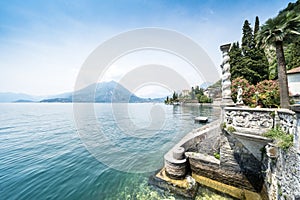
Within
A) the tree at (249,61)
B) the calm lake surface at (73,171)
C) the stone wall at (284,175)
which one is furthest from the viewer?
the tree at (249,61)

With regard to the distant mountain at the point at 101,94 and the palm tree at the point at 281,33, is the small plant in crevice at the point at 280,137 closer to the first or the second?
the palm tree at the point at 281,33

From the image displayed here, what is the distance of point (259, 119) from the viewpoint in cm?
410

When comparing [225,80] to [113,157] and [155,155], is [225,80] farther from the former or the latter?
[113,157]

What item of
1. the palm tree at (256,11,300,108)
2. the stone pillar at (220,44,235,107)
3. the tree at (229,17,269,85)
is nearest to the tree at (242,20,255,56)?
the tree at (229,17,269,85)

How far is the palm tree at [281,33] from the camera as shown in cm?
531

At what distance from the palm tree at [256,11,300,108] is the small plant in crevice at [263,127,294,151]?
8.93 ft

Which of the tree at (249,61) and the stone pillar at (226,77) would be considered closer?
the stone pillar at (226,77)

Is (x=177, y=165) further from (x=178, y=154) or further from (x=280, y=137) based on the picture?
(x=280, y=137)

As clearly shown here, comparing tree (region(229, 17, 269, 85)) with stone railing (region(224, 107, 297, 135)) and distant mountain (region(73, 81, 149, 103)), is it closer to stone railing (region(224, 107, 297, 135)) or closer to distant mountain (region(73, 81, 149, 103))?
distant mountain (region(73, 81, 149, 103))

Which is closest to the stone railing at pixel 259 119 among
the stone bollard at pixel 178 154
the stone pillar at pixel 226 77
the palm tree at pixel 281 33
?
the stone pillar at pixel 226 77

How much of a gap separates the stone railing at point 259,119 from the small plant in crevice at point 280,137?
0.11 metres

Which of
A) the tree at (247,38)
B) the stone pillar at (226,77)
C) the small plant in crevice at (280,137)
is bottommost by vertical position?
the small plant in crevice at (280,137)

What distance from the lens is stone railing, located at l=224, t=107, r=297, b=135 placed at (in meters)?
3.27

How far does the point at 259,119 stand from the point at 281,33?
413cm
